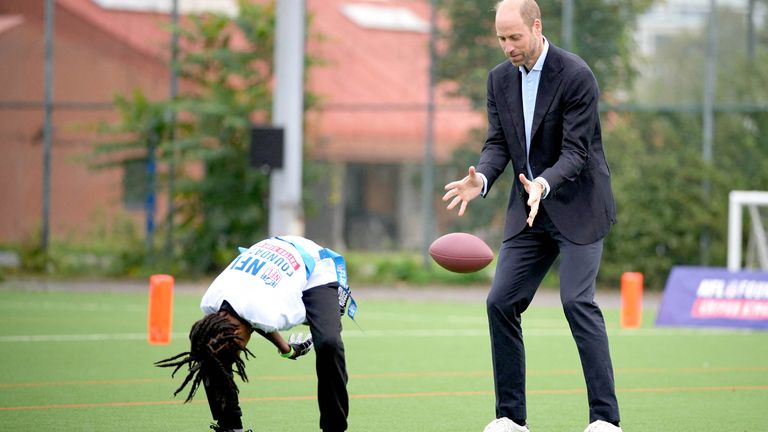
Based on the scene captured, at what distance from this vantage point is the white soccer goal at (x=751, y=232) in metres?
16.4

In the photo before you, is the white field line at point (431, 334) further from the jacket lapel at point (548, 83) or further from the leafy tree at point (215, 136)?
the leafy tree at point (215, 136)

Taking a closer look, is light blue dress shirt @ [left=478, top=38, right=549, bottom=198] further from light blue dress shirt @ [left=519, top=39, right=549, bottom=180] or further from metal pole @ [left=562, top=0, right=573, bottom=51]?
metal pole @ [left=562, top=0, right=573, bottom=51]

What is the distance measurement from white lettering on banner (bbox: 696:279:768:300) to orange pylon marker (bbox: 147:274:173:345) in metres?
6.41

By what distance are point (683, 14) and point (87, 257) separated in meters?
11.5

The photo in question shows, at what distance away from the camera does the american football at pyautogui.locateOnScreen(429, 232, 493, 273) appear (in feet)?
24.0

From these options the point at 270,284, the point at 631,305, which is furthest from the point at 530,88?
the point at 631,305

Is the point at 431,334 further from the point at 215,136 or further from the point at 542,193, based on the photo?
the point at 215,136

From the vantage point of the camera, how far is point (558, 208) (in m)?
6.77

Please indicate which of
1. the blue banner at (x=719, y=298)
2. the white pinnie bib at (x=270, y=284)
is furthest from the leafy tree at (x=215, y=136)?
the white pinnie bib at (x=270, y=284)

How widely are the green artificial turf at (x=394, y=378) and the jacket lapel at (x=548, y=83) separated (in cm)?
208

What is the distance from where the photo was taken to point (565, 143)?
6.63m

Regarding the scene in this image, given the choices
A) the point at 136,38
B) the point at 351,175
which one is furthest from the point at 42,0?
the point at 351,175

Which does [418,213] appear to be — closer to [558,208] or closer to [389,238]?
[389,238]

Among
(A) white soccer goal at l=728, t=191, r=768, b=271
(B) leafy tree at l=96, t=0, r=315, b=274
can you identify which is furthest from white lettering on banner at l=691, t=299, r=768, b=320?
(B) leafy tree at l=96, t=0, r=315, b=274
